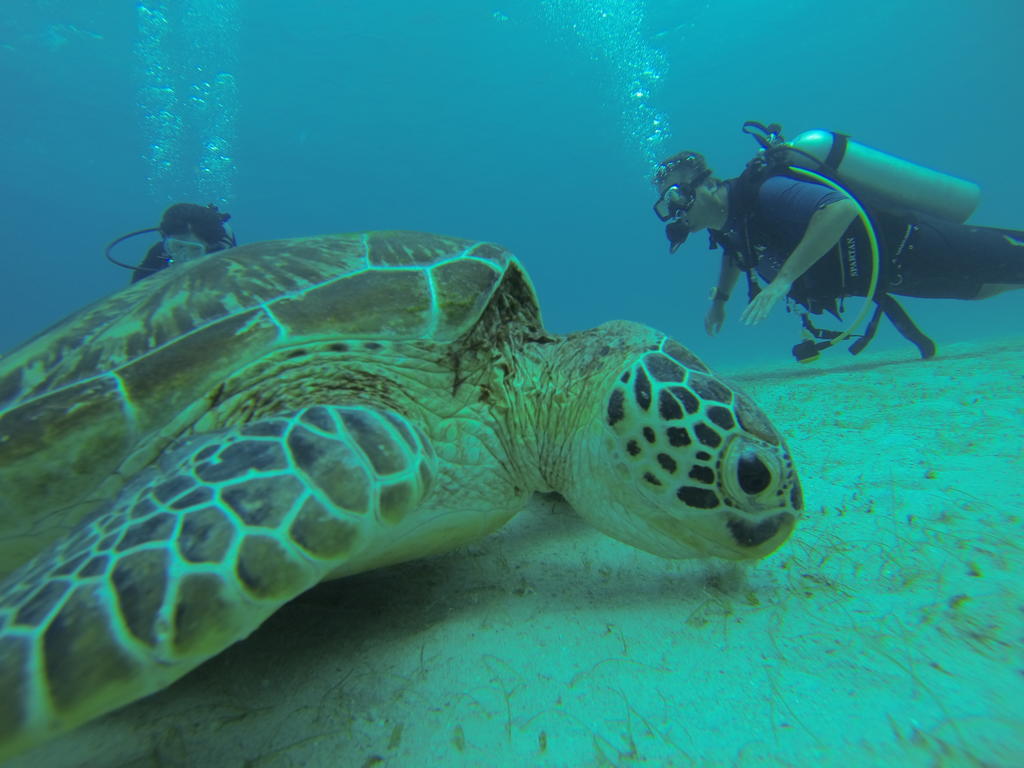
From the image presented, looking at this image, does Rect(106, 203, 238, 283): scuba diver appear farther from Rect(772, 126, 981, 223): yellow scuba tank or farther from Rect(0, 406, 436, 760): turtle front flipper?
Rect(772, 126, 981, 223): yellow scuba tank

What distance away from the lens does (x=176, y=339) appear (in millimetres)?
1553

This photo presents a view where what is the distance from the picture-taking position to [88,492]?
1.40 m

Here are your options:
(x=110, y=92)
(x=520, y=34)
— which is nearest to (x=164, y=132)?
(x=110, y=92)

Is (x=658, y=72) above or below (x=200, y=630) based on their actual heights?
above

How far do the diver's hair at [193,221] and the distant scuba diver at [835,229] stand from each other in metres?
4.94

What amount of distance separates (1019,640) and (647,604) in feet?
2.68

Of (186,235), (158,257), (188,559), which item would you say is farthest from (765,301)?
(158,257)

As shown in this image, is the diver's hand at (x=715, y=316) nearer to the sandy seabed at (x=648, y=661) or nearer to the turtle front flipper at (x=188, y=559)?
the sandy seabed at (x=648, y=661)

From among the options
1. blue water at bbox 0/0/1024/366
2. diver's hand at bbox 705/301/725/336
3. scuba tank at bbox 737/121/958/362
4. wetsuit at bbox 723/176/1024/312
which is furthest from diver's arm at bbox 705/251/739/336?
blue water at bbox 0/0/1024/366

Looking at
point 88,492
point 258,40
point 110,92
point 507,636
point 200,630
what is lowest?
point 507,636

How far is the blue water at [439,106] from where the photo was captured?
97.7 ft

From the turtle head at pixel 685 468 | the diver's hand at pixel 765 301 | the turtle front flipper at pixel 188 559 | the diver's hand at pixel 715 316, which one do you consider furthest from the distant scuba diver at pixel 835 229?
the turtle front flipper at pixel 188 559

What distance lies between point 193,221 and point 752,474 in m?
5.80

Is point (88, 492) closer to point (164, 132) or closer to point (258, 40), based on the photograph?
point (258, 40)
